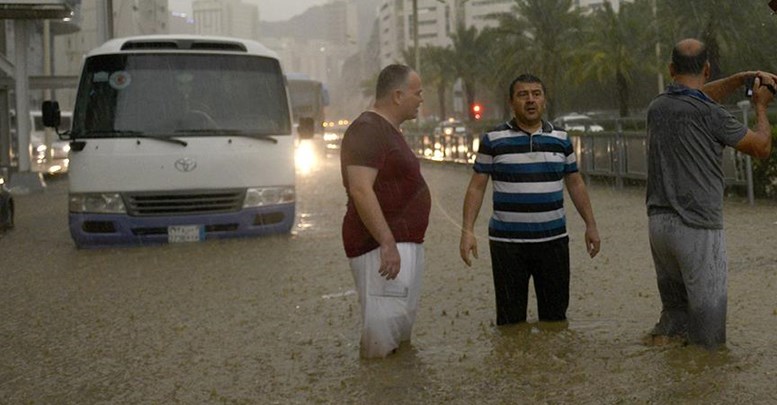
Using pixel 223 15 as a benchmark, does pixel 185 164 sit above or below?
below

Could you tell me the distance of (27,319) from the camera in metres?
8.88

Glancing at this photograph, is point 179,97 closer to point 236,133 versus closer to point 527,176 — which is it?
point 236,133

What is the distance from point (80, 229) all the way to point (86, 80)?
5.21ft

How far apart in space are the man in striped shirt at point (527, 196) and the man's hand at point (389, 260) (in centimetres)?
67

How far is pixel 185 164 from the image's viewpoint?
12.6 meters

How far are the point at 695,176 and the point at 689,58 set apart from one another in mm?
592

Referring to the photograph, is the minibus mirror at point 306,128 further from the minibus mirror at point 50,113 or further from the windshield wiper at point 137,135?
the minibus mirror at point 50,113

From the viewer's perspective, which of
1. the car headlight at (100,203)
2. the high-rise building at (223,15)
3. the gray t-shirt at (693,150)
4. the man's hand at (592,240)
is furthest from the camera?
the high-rise building at (223,15)

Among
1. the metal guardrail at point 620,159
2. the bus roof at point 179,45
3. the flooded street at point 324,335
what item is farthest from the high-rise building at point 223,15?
the flooded street at point 324,335

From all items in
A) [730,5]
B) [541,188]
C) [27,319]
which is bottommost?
[27,319]

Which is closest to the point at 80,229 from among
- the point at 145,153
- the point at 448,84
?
the point at 145,153

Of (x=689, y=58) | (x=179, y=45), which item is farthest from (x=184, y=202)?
(x=689, y=58)

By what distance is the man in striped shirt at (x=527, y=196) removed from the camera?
6.57 meters

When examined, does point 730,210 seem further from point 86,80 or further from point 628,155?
point 86,80
